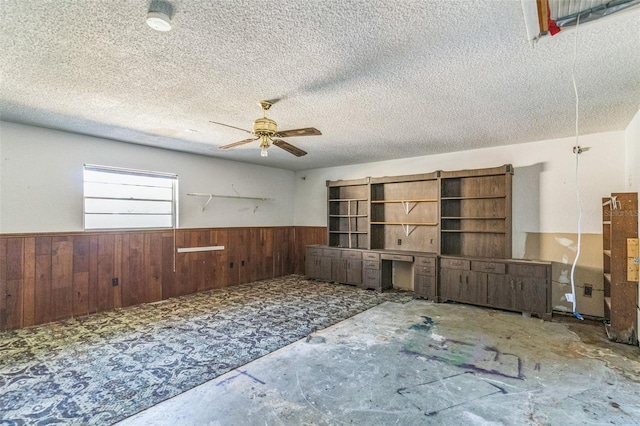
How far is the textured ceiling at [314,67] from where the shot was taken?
1.91 m

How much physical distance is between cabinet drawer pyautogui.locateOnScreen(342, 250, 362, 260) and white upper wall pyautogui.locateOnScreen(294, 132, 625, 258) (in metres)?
2.16

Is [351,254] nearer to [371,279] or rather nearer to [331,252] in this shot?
[331,252]

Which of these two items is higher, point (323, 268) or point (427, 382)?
point (323, 268)

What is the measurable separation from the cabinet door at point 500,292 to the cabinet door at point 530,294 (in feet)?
0.21

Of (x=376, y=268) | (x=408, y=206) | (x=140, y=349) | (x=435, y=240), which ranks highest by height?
(x=408, y=206)

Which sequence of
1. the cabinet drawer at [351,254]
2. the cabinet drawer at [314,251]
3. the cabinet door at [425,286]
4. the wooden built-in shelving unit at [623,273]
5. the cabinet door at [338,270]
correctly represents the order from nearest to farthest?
1. the wooden built-in shelving unit at [623,273]
2. the cabinet door at [425,286]
3. the cabinet drawer at [351,254]
4. the cabinet door at [338,270]
5. the cabinet drawer at [314,251]

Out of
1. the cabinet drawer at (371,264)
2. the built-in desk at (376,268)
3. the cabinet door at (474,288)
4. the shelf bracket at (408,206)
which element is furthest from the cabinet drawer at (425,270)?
the shelf bracket at (408,206)

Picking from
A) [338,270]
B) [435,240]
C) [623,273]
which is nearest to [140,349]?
[338,270]

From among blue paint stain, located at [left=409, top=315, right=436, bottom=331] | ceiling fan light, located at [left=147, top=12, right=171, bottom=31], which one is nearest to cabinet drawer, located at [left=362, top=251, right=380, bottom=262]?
blue paint stain, located at [left=409, top=315, right=436, bottom=331]

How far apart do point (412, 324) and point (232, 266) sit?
398 centimetres

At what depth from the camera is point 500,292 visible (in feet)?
15.7

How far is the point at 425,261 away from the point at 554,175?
236cm

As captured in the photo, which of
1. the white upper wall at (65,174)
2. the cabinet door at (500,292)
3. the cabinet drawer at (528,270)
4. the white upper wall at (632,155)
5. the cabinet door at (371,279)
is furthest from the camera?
the cabinet door at (371,279)

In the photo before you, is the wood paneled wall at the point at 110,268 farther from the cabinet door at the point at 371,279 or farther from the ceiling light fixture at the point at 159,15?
the ceiling light fixture at the point at 159,15
